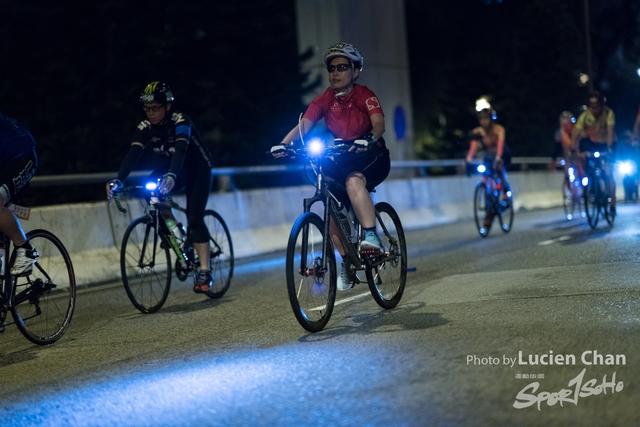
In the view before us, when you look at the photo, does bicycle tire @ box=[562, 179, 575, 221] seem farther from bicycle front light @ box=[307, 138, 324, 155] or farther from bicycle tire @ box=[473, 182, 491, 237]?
bicycle front light @ box=[307, 138, 324, 155]

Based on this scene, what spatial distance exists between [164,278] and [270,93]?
93.8 feet

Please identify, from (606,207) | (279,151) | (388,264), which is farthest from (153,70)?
(279,151)

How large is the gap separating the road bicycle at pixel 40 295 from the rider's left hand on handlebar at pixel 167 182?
4.06 ft

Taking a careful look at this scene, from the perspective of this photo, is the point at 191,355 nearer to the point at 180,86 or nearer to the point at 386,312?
the point at 386,312

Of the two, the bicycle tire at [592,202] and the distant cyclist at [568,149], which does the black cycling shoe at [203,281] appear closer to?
the bicycle tire at [592,202]

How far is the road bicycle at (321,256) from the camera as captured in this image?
704cm

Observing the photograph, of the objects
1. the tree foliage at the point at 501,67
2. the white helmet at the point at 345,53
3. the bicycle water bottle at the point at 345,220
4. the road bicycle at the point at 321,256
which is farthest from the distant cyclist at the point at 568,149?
the tree foliage at the point at 501,67

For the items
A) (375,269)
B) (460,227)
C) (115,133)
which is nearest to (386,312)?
(375,269)

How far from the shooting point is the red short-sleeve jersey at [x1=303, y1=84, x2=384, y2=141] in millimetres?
7898

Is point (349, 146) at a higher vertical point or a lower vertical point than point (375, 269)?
higher

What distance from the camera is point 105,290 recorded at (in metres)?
11.9

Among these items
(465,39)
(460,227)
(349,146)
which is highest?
(465,39)

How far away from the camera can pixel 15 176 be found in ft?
25.1

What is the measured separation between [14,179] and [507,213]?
11.3m
